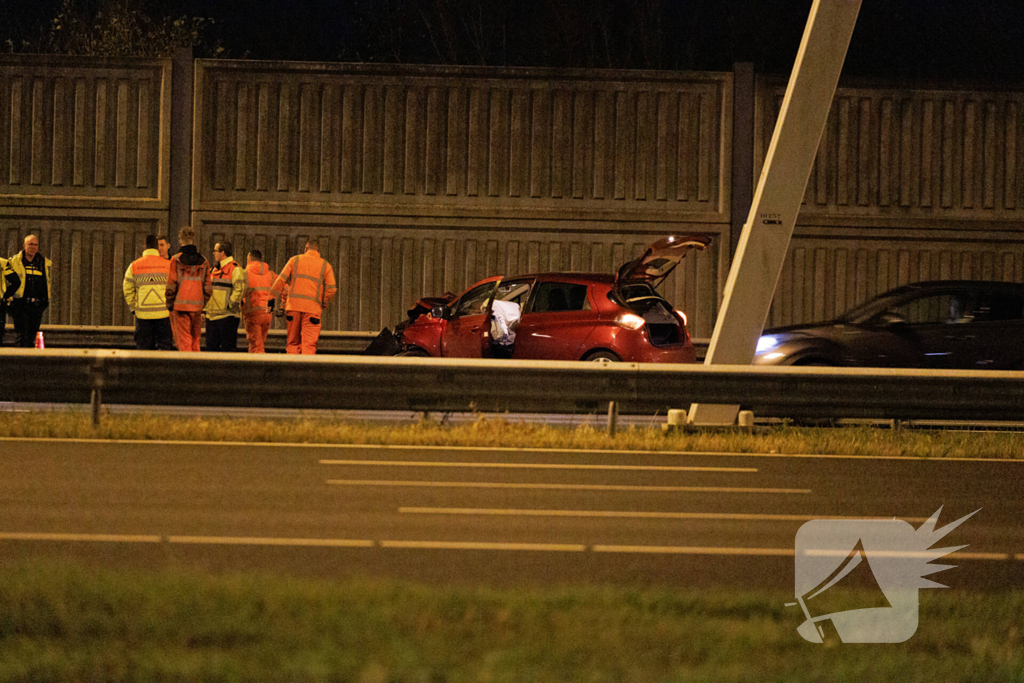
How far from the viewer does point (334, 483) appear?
30.2 ft

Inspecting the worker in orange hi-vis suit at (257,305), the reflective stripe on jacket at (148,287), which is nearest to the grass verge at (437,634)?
the reflective stripe on jacket at (148,287)

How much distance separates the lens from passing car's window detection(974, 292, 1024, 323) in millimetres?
14805

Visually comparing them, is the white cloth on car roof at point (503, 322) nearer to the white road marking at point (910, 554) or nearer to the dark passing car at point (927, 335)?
the dark passing car at point (927, 335)

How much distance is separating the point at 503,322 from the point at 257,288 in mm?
4318

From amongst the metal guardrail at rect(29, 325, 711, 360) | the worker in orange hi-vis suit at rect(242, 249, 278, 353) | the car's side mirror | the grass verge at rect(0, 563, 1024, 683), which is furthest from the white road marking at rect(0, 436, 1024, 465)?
the metal guardrail at rect(29, 325, 711, 360)

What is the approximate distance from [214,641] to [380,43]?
76.8 feet

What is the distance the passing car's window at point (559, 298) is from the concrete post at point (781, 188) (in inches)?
71.3

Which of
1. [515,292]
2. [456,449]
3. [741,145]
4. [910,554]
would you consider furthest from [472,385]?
[741,145]

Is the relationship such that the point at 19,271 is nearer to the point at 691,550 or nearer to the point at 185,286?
the point at 185,286

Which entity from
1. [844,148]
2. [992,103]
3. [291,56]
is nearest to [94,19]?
[291,56]

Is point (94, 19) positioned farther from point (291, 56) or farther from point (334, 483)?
point (334, 483)

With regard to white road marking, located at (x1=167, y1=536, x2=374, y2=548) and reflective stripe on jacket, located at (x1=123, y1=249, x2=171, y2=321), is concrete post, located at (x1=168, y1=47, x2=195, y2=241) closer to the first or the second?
reflective stripe on jacket, located at (x1=123, y1=249, x2=171, y2=321)

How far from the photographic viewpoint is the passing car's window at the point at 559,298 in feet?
46.4

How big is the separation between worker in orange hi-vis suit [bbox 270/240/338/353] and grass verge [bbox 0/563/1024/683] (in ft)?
33.8
